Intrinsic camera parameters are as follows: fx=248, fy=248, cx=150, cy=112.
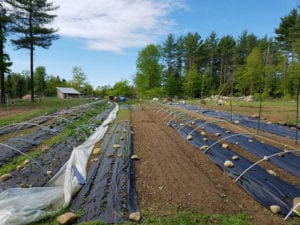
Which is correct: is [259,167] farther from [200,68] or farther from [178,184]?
[200,68]

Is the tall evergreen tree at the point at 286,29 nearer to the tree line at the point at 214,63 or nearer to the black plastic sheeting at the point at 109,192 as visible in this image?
the tree line at the point at 214,63

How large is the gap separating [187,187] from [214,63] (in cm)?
4076

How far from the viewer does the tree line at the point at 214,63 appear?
28609 millimetres

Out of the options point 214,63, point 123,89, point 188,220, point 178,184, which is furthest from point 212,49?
point 188,220

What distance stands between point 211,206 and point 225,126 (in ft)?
20.4

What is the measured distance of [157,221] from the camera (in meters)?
3.01

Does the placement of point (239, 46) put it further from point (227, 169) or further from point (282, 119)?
point (227, 169)

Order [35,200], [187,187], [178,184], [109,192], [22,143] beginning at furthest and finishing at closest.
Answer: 1. [22,143]
2. [178,184]
3. [187,187]
4. [109,192]
5. [35,200]

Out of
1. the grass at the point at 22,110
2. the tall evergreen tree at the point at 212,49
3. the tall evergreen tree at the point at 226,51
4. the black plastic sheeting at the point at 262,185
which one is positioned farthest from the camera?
the tall evergreen tree at the point at 212,49

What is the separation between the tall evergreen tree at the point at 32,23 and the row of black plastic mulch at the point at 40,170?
54.8 feet

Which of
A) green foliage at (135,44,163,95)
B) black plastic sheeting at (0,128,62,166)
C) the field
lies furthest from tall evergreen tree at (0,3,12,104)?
green foliage at (135,44,163,95)

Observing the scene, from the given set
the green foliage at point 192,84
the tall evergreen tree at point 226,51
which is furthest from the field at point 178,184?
the tall evergreen tree at point 226,51

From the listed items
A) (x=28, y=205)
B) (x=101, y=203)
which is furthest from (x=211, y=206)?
(x=28, y=205)

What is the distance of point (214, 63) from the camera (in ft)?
138
